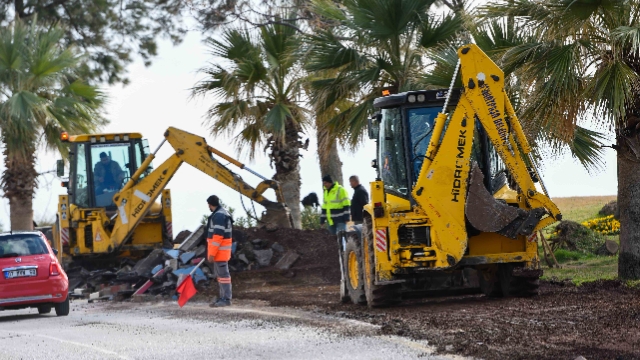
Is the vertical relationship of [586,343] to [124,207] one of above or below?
below

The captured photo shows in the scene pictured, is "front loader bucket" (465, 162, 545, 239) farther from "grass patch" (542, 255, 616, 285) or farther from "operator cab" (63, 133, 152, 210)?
"operator cab" (63, 133, 152, 210)

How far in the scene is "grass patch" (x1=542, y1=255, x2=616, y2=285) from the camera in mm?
17000

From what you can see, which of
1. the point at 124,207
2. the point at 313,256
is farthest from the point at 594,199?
the point at 124,207

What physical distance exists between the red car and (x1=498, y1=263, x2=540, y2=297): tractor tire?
7335mm

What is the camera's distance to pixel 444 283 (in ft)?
48.7

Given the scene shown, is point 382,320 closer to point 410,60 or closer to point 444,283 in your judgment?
point 444,283

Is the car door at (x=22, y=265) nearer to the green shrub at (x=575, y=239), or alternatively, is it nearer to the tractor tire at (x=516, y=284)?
the tractor tire at (x=516, y=284)

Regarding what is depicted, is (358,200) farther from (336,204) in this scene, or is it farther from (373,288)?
(373,288)

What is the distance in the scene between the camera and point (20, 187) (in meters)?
30.4

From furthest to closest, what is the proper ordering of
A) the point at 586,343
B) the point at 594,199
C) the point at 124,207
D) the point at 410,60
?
the point at 594,199
the point at 124,207
the point at 410,60
the point at 586,343

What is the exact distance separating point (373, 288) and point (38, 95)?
1699 cm

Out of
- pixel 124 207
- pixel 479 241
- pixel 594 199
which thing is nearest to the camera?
pixel 479 241

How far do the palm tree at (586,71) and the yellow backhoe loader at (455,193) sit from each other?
1189 mm

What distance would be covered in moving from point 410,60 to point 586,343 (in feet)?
38.4
